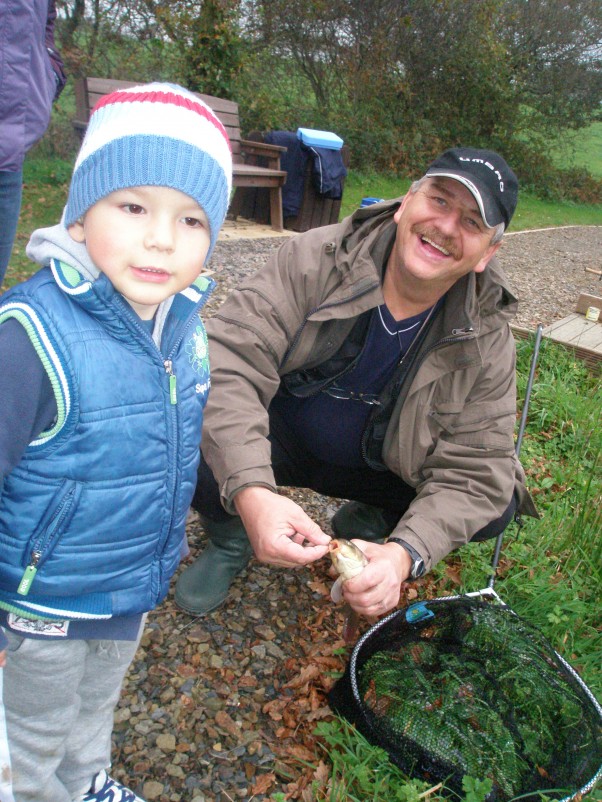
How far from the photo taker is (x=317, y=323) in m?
2.40

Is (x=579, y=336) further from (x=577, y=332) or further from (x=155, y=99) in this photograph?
(x=155, y=99)

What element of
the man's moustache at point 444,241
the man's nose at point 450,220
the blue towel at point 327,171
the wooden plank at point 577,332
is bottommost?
the wooden plank at point 577,332

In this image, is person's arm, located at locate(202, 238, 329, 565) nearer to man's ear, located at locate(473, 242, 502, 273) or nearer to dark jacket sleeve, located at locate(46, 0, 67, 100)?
man's ear, located at locate(473, 242, 502, 273)

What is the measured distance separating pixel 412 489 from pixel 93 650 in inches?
58.4

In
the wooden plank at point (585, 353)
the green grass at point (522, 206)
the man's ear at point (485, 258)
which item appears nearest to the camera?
the man's ear at point (485, 258)

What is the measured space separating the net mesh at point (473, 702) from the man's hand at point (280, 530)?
0.52 metres

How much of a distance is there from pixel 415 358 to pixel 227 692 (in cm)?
134

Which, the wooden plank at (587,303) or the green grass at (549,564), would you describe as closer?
the green grass at (549,564)

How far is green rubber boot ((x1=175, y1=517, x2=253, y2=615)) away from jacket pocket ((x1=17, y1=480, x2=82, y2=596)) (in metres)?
1.24

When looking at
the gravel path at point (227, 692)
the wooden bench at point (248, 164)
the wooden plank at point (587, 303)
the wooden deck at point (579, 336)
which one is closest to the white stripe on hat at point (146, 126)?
the gravel path at point (227, 692)

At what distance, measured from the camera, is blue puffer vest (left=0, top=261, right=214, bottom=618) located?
Answer: 127cm

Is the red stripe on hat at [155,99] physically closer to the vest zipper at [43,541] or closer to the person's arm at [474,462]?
the vest zipper at [43,541]

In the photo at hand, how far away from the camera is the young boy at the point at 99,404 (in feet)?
4.14

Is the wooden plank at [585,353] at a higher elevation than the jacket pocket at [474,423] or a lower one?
lower
